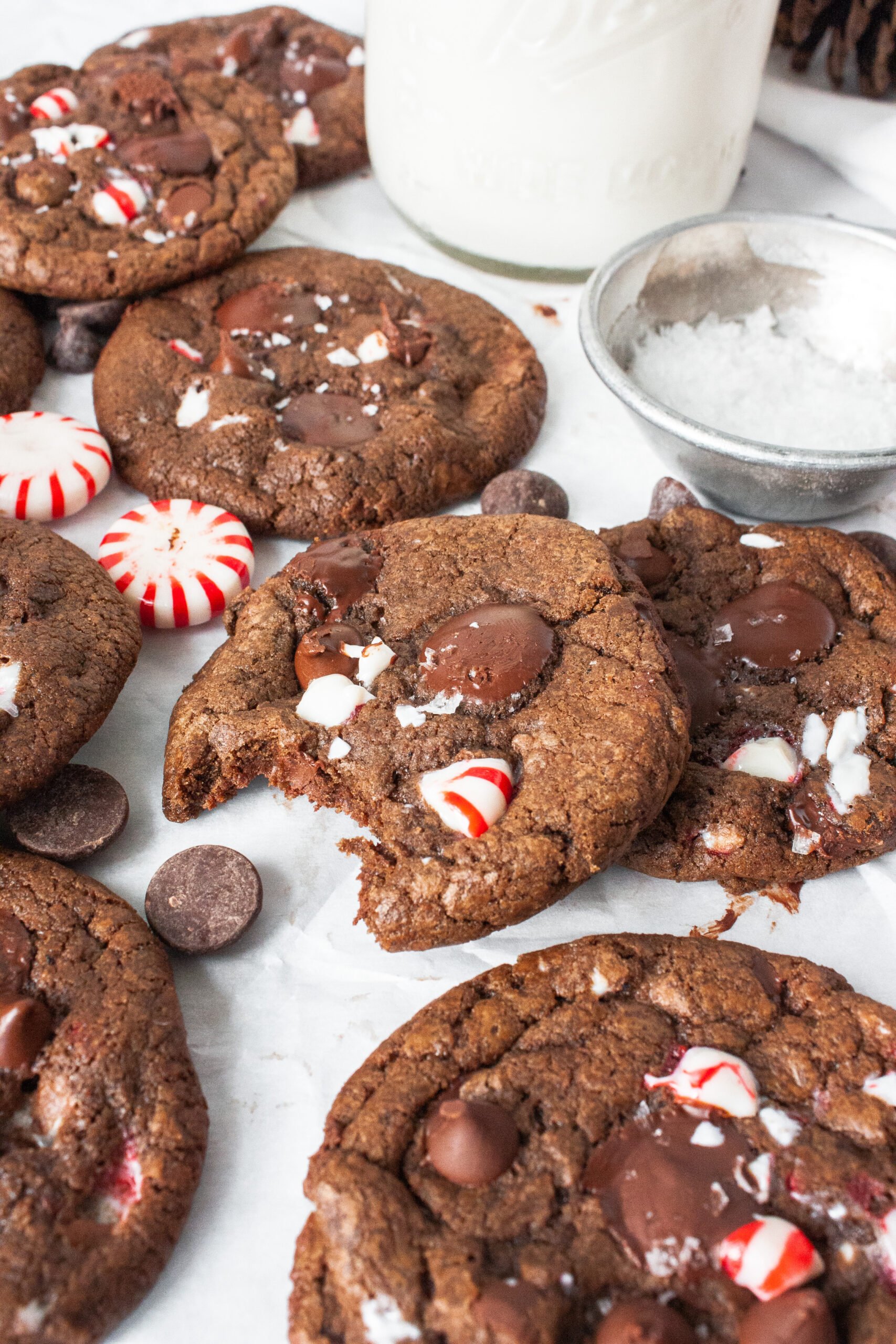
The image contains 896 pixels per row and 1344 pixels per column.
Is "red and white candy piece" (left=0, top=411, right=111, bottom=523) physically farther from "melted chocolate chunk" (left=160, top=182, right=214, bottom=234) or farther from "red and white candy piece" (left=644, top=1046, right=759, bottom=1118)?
"red and white candy piece" (left=644, top=1046, right=759, bottom=1118)

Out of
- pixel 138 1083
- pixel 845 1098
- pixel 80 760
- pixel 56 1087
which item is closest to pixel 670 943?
pixel 845 1098

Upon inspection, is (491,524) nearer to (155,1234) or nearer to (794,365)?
(794,365)

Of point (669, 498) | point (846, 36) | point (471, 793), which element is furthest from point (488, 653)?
point (846, 36)

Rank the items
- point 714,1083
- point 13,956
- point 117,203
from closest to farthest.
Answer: point 714,1083
point 13,956
point 117,203

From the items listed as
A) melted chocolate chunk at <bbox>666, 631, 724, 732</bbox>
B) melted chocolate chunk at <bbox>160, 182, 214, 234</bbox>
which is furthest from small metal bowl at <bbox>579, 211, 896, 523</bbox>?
melted chocolate chunk at <bbox>160, 182, 214, 234</bbox>

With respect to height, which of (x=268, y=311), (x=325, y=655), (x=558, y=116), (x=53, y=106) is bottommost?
(x=325, y=655)

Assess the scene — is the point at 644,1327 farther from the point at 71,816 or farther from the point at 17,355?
the point at 17,355

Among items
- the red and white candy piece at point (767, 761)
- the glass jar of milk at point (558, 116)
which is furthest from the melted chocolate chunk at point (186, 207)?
the red and white candy piece at point (767, 761)

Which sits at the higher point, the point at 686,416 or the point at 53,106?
the point at 53,106
